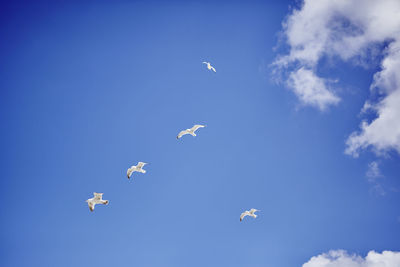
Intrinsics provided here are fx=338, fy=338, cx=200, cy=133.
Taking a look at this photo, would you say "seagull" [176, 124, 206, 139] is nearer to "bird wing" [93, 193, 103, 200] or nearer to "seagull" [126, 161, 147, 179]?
"seagull" [126, 161, 147, 179]

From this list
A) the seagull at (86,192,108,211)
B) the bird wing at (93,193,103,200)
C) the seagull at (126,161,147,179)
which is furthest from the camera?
the seagull at (126,161,147,179)

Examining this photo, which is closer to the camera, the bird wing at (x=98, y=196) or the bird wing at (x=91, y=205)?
the bird wing at (x=98, y=196)

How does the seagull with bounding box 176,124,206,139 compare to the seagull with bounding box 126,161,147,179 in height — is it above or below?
above

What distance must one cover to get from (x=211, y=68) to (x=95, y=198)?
19729 mm

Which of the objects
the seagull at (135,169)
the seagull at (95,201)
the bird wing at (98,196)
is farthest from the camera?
the seagull at (135,169)

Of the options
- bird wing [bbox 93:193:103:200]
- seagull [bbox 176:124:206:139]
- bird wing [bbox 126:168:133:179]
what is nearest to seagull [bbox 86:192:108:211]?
bird wing [bbox 93:193:103:200]

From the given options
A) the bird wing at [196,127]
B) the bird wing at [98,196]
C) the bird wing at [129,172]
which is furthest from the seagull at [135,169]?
the bird wing at [196,127]

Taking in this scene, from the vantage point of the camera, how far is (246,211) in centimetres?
4391

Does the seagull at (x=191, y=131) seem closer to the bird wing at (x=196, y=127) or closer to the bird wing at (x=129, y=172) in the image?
the bird wing at (x=196, y=127)

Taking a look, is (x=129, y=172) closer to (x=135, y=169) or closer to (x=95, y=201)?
(x=135, y=169)

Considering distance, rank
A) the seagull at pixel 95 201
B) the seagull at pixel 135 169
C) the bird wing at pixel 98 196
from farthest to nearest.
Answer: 1. the seagull at pixel 135 169
2. the seagull at pixel 95 201
3. the bird wing at pixel 98 196

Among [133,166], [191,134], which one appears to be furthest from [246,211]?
[133,166]

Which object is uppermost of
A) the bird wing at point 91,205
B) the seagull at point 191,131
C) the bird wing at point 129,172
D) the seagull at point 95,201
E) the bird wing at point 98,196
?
the seagull at point 191,131

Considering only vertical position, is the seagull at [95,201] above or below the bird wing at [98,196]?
below
